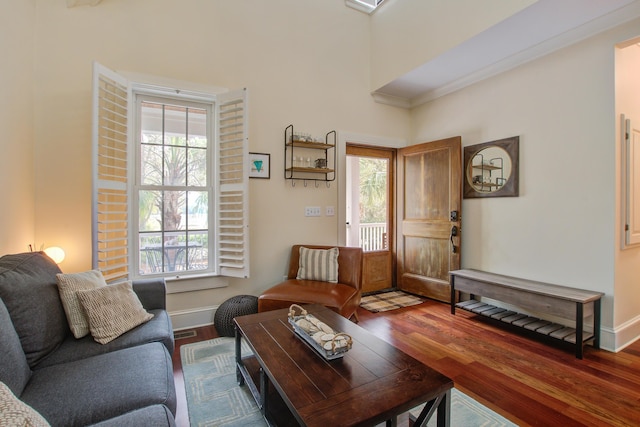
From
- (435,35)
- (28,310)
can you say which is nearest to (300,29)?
(435,35)

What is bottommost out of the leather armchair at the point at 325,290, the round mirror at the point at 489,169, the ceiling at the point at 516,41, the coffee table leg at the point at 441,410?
the coffee table leg at the point at 441,410

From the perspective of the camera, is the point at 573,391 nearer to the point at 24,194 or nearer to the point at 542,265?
the point at 542,265

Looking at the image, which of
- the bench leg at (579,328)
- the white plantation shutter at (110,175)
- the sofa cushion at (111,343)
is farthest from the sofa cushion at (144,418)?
the bench leg at (579,328)

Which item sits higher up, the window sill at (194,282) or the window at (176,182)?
the window at (176,182)

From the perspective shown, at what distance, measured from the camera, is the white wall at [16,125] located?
6.71 ft

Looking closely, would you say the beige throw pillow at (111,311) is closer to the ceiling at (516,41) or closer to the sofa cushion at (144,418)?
the sofa cushion at (144,418)

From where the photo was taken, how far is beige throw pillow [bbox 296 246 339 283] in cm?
325

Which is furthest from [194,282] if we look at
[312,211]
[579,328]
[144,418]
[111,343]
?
[579,328]

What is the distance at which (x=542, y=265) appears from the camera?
2.99 m

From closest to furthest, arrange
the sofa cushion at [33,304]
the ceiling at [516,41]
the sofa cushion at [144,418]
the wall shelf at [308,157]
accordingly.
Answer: the sofa cushion at [144,418], the sofa cushion at [33,304], the ceiling at [516,41], the wall shelf at [308,157]

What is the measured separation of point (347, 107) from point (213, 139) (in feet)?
5.82

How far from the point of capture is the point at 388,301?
154 inches

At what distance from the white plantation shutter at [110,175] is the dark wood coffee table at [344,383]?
152 centimetres

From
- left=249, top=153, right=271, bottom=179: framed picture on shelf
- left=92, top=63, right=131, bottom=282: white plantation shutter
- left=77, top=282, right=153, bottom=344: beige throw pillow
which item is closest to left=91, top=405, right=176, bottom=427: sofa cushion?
left=77, top=282, right=153, bottom=344: beige throw pillow
